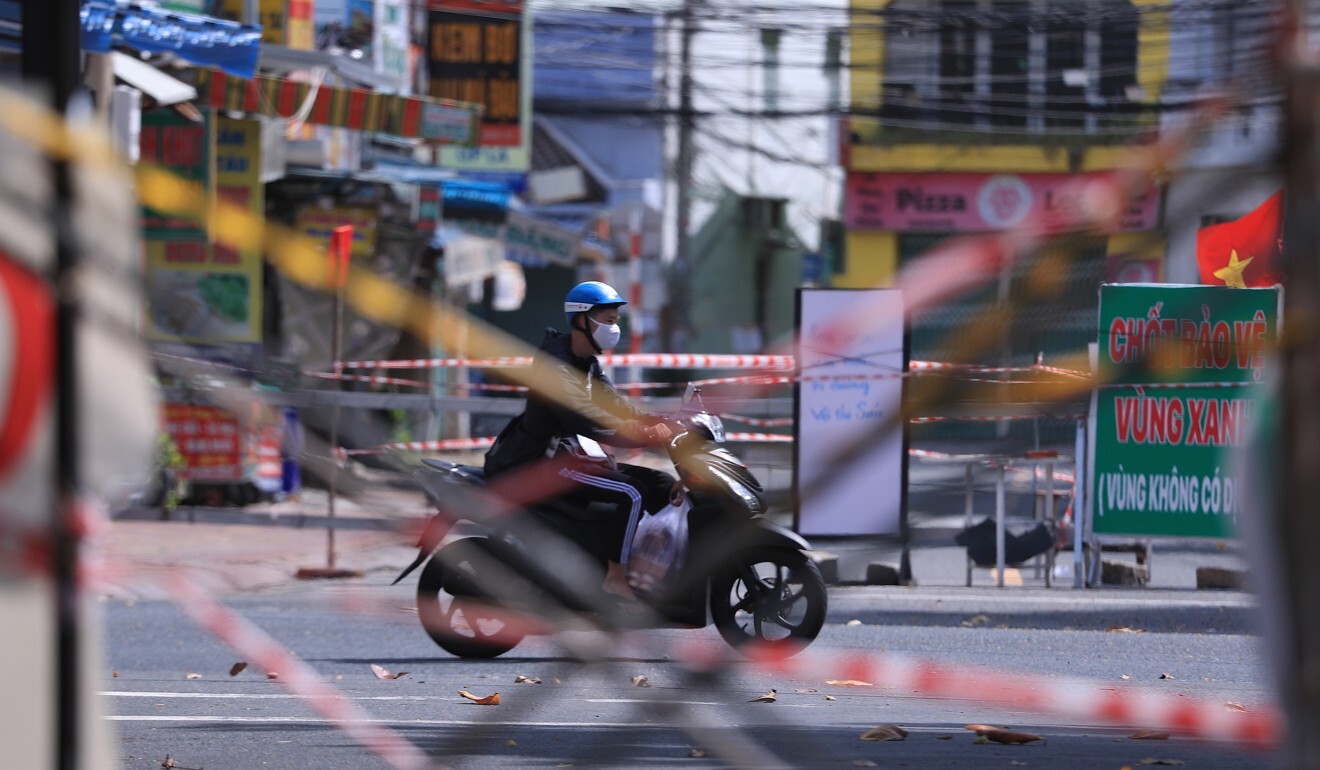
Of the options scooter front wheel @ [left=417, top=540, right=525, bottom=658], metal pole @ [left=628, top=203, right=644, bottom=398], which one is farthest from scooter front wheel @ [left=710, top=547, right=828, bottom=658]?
metal pole @ [left=628, top=203, right=644, bottom=398]

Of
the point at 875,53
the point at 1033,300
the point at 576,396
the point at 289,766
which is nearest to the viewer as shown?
the point at 1033,300

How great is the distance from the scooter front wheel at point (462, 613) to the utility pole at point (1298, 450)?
17.8ft

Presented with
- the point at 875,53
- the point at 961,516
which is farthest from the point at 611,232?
the point at 961,516

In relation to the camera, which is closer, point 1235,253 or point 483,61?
point 1235,253

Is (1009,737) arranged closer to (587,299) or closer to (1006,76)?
(587,299)

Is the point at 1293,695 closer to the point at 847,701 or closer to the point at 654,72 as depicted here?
the point at 847,701

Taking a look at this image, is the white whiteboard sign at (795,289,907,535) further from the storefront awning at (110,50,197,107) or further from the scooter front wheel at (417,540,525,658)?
the storefront awning at (110,50,197,107)

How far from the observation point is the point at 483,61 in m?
22.6

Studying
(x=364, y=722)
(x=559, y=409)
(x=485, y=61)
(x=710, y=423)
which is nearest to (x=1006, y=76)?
(x=485, y=61)

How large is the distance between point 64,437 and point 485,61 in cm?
2066

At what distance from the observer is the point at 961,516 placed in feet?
→ 47.8

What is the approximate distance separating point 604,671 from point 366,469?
2458 mm

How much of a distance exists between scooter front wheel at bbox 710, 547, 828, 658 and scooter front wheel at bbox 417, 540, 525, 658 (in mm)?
994

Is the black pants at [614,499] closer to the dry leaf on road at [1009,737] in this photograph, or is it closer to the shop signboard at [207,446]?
the dry leaf on road at [1009,737]
